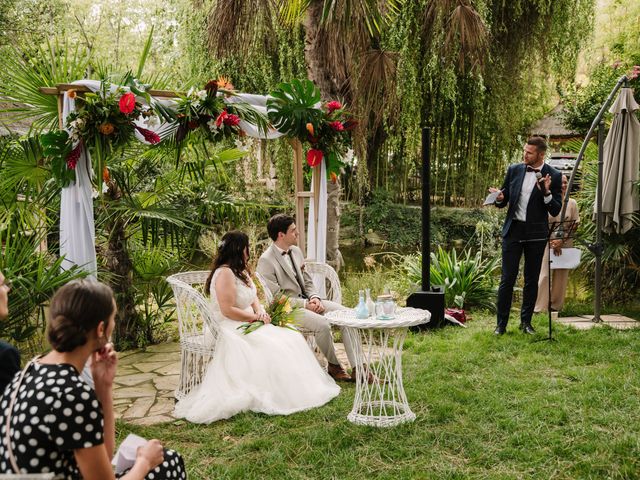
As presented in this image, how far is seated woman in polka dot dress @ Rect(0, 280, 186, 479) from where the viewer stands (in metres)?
1.90

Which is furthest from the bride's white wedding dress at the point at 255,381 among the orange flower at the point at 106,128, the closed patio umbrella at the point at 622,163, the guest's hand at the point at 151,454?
the closed patio umbrella at the point at 622,163

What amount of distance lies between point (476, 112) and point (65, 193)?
418 inches

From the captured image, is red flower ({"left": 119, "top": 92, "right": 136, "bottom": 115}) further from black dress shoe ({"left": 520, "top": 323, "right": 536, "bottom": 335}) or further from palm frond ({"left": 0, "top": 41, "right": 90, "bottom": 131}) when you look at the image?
black dress shoe ({"left": 520, "top": 323, "right": 536, "bottom": 335})

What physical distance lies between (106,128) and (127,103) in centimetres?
24

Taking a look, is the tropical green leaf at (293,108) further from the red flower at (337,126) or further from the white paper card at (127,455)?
the white paper card at (127,455)

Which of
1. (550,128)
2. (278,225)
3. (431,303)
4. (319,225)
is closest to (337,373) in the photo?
(278,225)

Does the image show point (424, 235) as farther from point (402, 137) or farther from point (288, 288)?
→ point (402, 137)

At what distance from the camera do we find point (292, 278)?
5.55 metres

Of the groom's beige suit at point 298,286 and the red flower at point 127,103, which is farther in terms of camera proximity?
the groom's beige suit at point 298,286

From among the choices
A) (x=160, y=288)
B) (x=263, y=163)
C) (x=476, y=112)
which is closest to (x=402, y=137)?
(x=476, y=112)

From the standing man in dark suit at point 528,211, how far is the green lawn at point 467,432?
1005mm

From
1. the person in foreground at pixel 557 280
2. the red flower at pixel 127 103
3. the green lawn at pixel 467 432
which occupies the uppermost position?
the red flower at pixel 127 103

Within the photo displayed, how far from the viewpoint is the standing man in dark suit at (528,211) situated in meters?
6.21

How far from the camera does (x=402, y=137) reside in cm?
1567
